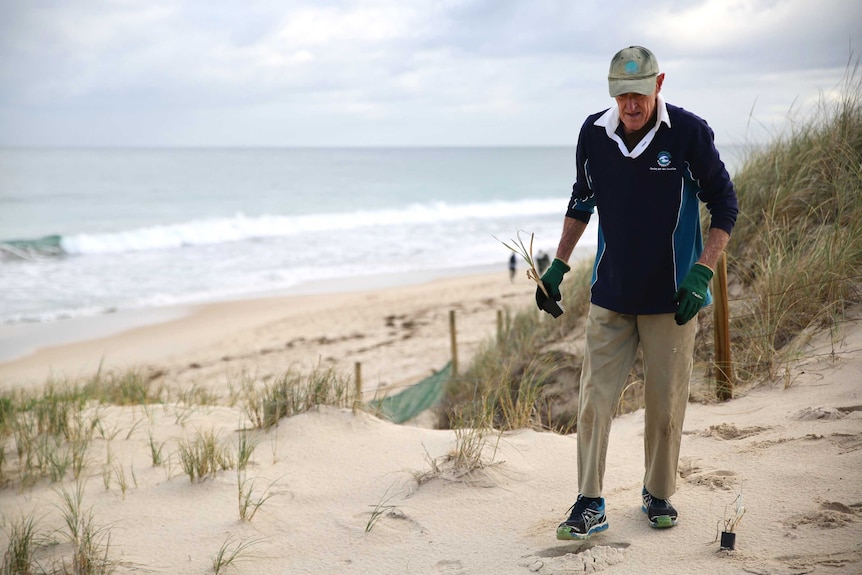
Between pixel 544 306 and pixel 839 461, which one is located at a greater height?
pixel 544 306

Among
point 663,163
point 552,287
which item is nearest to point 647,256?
point 663,163

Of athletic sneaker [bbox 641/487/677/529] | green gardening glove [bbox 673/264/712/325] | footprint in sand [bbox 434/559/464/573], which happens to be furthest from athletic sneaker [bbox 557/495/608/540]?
green gardening glove [bbox 673/264/712/325]

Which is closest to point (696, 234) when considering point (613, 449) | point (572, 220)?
point (572, 220)

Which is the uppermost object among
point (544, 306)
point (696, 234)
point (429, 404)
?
point (696, 234)

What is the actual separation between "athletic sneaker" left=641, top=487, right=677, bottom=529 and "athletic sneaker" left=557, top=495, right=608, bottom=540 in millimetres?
185

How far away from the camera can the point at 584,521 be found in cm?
294

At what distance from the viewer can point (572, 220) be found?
10.3 feet

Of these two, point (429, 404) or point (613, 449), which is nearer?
point (613, 449)

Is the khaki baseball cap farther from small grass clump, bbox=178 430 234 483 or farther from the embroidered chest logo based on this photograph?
small grass clump, bbox=178 430 234 483

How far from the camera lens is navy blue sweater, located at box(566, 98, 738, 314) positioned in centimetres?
273

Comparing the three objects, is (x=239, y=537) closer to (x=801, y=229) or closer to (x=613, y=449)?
(x=613, y=449)

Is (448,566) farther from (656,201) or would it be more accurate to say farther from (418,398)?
(418,398)

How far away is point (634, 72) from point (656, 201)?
1.51 ft

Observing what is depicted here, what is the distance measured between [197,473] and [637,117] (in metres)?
2.90
